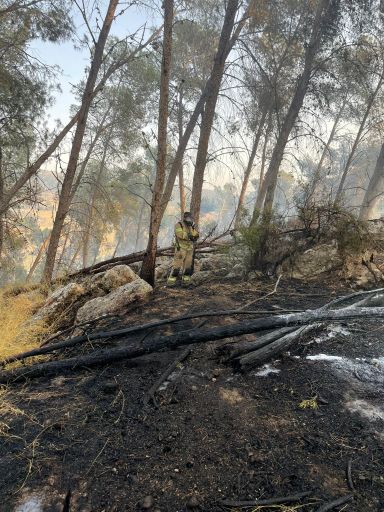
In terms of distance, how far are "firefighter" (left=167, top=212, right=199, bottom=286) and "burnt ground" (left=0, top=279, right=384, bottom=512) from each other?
10.8ft

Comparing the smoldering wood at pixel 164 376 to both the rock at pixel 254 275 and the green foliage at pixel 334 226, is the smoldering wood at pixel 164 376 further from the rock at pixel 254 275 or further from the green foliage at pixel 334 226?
the green foliage at pixel 334 226

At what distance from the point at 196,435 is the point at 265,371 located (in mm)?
1076

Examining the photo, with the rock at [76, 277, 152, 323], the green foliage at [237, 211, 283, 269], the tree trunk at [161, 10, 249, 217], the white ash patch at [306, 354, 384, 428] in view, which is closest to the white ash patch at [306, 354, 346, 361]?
the white ash patch at [306, 354, 384, 428]

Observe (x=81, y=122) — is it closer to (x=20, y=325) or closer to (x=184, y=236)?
(x=184, y=236)

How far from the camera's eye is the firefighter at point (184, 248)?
6711 millimetres

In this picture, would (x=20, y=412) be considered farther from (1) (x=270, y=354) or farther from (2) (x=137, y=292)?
(2) (x=137, y=292)

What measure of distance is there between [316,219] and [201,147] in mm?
3553

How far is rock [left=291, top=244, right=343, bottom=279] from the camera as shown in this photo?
6.34 meters

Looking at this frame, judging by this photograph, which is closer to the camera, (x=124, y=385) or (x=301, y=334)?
(x=124, y=385)

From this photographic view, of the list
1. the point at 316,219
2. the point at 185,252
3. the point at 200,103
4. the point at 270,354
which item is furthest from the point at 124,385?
the point at 200,103

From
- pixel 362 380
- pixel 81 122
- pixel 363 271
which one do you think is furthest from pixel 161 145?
pixel 362 380

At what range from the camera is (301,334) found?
354 cm

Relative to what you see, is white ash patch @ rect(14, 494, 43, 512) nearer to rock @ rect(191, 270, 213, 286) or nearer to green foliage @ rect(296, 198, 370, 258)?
rock @ rect(191, 270, 213, 286)

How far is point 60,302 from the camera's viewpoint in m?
5.62
